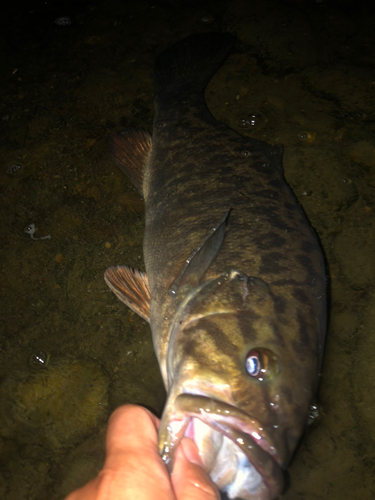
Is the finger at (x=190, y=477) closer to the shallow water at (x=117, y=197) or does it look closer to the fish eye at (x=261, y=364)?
the fish eye at (x=261, y=364)

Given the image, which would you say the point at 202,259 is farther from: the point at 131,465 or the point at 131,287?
the point at 131,465

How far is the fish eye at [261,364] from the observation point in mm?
1726

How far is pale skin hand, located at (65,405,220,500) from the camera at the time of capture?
140 centimetres

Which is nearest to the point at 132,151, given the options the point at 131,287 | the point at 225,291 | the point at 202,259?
A: the point at 131,287

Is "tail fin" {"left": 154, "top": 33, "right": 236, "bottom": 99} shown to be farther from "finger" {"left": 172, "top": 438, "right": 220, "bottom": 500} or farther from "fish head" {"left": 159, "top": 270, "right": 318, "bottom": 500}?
"finger" {"left": 172, "top": 438, "right": 220, "bottom": 500}

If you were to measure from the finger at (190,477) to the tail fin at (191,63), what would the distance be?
3025 millimetres

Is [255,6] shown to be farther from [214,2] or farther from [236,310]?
[236,310]

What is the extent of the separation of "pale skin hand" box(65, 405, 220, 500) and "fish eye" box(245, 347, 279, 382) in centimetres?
49

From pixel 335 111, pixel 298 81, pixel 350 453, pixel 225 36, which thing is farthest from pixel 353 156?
pixel 350 453

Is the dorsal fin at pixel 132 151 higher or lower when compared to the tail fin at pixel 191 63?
lower

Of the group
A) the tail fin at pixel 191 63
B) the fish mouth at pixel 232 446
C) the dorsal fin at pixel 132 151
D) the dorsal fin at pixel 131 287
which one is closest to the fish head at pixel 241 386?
the fish mouth at pixel 232 446

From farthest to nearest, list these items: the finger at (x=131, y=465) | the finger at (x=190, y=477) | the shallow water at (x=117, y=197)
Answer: the shallow water at (x=117, y=197) → the finger at (x=190, y=477) → the finger at (x=131, y=465)

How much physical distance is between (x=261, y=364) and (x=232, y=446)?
410mm

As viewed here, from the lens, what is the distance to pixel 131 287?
2.72 meters
